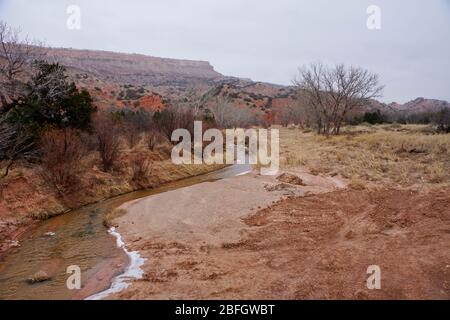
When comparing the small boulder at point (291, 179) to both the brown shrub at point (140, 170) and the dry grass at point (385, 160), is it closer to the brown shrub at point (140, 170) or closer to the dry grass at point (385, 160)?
the dry grass at point (385, 160)

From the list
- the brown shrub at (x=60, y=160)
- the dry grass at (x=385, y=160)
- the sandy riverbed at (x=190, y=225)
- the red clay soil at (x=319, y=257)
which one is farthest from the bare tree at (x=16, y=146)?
the dry grass at (x=385, y=160)

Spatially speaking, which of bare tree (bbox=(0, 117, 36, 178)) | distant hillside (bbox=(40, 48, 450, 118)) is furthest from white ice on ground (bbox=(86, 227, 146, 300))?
distant hillside (bbox=(40, 48, 450, 118))

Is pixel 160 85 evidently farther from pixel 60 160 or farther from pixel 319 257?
pixel 319 257

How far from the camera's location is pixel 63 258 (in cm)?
1038

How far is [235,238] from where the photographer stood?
10.7 meters

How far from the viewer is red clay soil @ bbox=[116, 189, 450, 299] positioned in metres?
7.07

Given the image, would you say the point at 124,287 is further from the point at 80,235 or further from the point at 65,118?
the point at 65,118

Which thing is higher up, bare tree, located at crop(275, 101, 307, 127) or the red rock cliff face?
the red rock cliff face

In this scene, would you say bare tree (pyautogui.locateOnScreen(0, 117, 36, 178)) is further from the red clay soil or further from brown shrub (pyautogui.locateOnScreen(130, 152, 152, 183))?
the red clay soil

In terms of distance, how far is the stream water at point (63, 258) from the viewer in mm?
8266

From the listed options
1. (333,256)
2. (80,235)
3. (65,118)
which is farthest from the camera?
(65,118)

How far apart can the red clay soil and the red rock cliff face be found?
94.0 m

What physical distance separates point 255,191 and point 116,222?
6.10 metres
